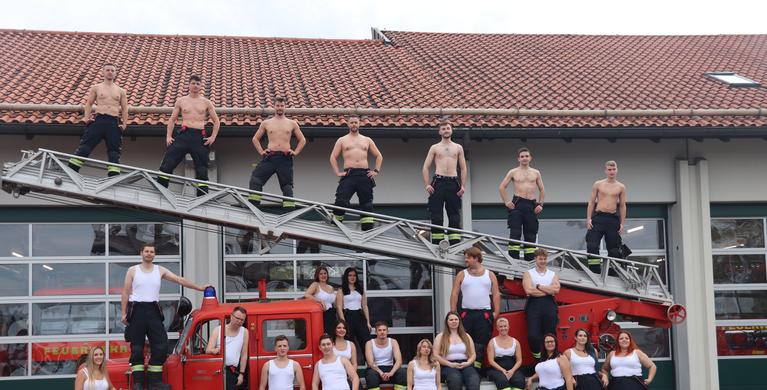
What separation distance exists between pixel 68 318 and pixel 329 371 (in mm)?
6266

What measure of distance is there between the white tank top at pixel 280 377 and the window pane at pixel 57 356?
5435 millimetres

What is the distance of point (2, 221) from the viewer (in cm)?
1148

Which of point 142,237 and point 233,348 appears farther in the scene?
point 142,237

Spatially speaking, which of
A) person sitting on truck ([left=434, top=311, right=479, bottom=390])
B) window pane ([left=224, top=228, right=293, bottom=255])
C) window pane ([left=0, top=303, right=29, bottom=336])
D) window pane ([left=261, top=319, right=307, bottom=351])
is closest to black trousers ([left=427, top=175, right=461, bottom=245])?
person sitting on truck ([left=434, top=311, right=479, bottom=390])

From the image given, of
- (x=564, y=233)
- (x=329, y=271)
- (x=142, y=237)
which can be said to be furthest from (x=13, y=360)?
(x=564, y=233)

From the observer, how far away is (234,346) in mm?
7742

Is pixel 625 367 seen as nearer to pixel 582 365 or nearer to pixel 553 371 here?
pixel 582 365

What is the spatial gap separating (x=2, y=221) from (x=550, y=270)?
377 inches

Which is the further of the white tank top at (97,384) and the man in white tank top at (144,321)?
the man in white tank top at (144,321)

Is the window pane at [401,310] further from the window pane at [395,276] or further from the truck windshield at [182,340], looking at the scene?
the truck windshield at [182,340]

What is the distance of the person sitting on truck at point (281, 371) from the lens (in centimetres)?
771

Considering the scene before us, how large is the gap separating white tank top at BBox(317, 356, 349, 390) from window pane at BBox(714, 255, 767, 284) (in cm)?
870

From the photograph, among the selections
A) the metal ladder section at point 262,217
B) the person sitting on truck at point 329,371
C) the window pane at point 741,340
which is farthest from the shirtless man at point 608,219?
the window pane at point 741,340

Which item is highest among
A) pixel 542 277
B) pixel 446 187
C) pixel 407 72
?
pixel 407 72
